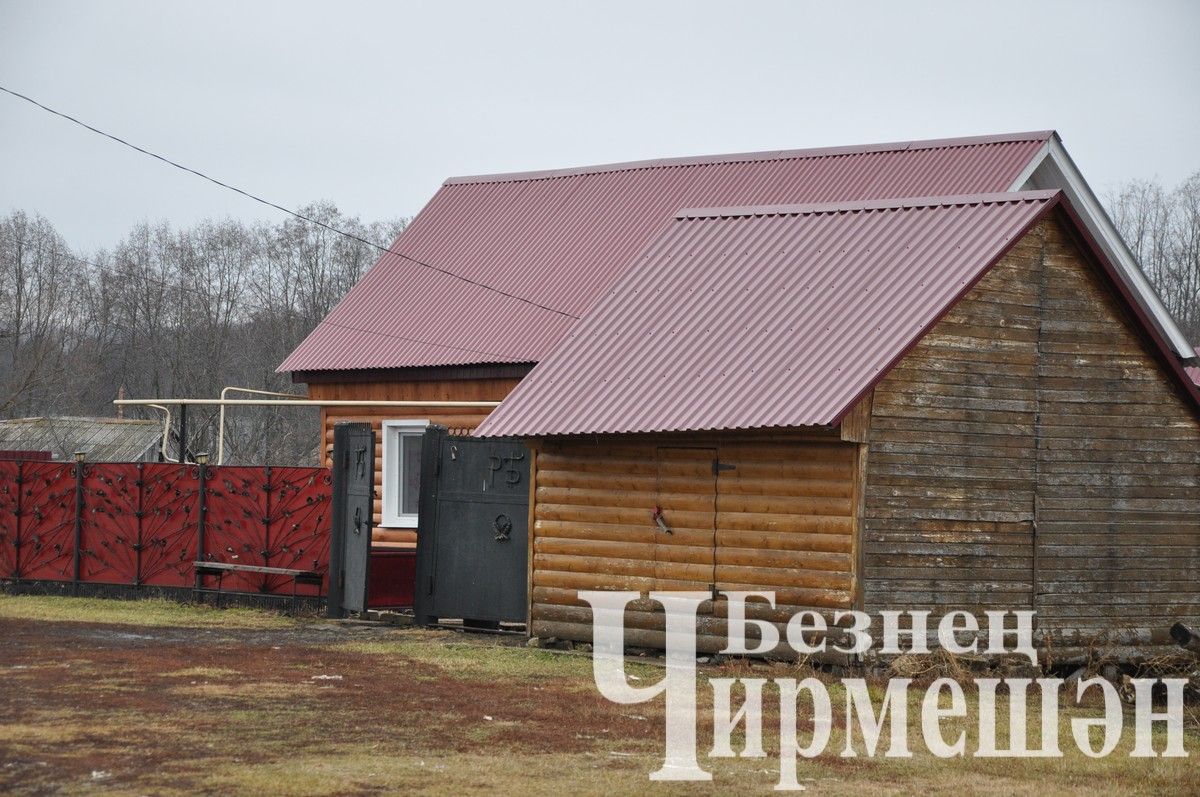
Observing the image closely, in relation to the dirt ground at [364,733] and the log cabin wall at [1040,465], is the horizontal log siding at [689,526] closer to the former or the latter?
the log cabin wall at [1040,465]

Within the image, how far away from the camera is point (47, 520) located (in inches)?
850

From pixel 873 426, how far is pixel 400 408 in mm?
11714

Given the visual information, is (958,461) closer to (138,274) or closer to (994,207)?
(994,207)

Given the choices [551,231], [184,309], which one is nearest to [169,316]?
[184,309]

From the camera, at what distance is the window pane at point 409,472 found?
24.8 meters

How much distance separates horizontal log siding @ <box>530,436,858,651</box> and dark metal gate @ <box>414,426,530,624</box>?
2.13 feet

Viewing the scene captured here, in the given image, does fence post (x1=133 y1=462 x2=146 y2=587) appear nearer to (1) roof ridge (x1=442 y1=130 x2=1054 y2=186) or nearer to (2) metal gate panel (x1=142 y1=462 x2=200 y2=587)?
(2) metal gate panel (x1=142 y1=462 x2=200 y2=587)

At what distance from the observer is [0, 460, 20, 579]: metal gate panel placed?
21.7 m

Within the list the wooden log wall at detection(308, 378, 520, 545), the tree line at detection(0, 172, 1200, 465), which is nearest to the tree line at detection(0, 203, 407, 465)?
the tree line at detection(0, 172, 1200, 465)

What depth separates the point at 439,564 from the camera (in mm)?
18312

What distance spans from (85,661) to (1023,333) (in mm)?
9748

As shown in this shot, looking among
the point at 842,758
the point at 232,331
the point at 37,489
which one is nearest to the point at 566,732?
the point at 842,758

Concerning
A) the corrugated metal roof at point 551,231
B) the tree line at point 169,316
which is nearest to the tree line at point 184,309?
the tree line at point 169,316

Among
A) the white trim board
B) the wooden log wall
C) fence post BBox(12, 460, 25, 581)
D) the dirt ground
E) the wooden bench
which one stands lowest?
the dirt ground
